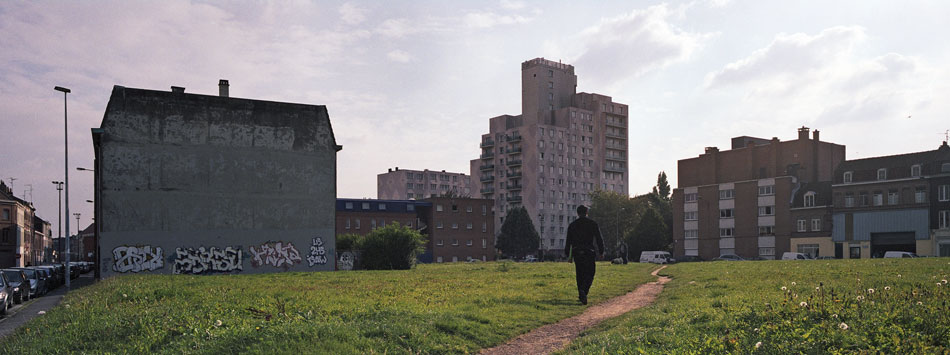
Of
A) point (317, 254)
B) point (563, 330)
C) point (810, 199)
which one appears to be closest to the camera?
point (563, 330)

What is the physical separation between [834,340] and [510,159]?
14474 cm

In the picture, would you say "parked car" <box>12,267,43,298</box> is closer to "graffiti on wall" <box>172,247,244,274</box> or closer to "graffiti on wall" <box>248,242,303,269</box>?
"graffiti on wall" <box>172,247,244,274</box>

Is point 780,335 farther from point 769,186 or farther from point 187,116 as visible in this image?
point 769,186

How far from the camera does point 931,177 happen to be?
73.6 meters

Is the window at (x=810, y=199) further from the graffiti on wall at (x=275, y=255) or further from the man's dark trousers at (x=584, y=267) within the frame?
the man's dark trousers at (x=584, y=267)

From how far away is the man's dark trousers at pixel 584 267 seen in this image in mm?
15672

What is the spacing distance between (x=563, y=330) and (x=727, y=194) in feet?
293

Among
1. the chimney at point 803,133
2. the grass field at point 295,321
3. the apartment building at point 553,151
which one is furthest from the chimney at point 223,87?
the apartment building at point 553,151

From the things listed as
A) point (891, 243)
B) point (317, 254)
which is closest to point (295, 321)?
point (317, 254)

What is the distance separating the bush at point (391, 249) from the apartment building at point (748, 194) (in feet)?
180

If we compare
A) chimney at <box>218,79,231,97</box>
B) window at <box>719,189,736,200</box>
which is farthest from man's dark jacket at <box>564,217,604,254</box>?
window at <box>719,189,736,200</box>

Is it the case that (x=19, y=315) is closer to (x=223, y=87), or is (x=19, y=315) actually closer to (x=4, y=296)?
(x=4, y=296)

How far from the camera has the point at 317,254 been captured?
157ft

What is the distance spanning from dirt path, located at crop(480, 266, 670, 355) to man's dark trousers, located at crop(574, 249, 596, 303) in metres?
0.52
